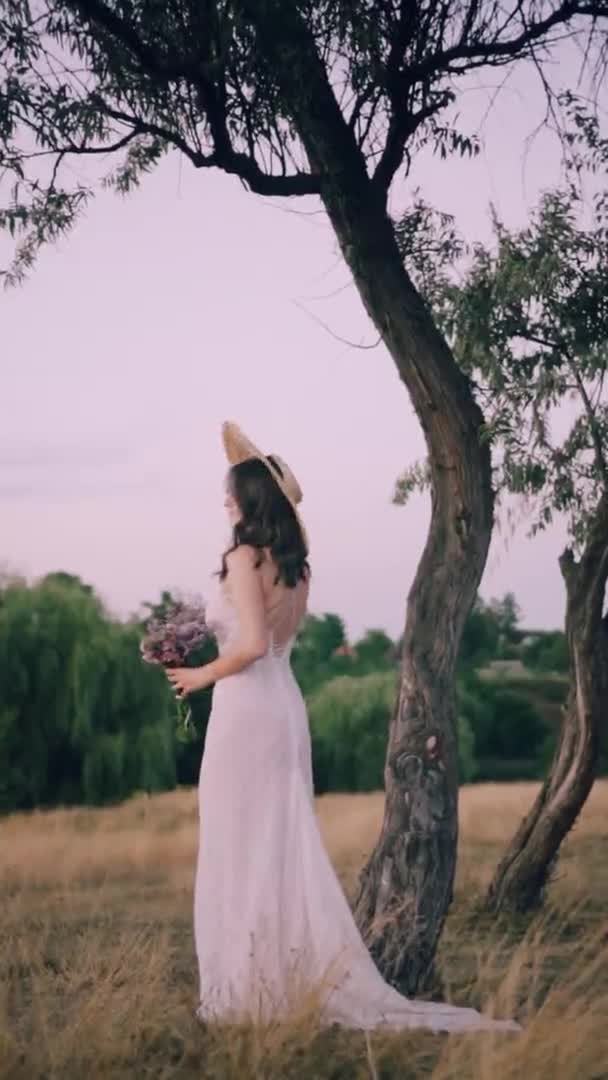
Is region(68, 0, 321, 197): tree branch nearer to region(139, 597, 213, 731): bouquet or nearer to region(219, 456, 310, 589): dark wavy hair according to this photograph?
region(219, 456, 310, 589): dark wavy hair

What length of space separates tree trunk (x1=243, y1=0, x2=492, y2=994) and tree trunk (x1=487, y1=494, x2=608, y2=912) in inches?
127

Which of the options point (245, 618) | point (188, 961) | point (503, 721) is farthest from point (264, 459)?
point (503, 721)

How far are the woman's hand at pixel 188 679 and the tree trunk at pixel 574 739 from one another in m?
5.70

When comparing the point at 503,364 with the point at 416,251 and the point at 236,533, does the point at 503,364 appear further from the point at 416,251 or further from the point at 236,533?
the point at 236,533

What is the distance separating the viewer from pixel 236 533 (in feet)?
26.2

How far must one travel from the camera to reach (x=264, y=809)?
320 inches

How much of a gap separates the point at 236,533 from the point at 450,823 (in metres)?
2.81

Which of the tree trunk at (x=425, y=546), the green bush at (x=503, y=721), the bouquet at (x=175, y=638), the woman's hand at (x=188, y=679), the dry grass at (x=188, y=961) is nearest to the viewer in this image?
the dry grass at (x=188, y=961)

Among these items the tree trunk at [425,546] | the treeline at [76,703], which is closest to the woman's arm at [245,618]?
the tree trunk at [425,546]

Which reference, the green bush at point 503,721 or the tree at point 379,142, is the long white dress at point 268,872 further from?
the green bush at point 503,721

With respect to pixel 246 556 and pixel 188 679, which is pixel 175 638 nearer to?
pixel 188 679

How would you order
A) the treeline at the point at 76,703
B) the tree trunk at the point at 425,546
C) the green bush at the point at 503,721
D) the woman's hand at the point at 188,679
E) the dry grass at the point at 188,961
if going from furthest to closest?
the green bush at the point at 503,721 < the treeline at the point at 76,703 < the tree trunk at the point at 425,546 < the woman's hand at the point at 188,679 < the dry grass at the point at 188,961

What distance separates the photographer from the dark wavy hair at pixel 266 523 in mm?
7957

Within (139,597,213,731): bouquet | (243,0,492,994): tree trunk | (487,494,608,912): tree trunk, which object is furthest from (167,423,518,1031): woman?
(487,494,608,912): tree trunk
